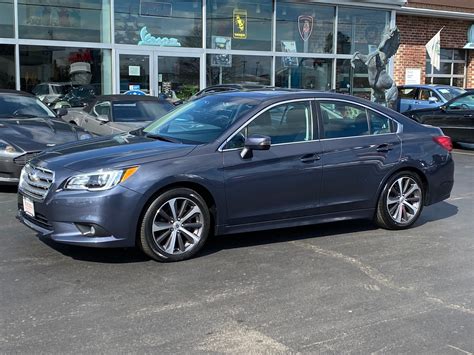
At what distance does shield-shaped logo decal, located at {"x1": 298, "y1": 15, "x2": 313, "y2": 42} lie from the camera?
765 inches

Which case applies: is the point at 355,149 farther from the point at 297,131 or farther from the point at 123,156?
the point at 123,156

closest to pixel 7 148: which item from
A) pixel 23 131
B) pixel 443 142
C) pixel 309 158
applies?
pixel 23 131

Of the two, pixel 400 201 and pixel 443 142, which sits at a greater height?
pixel 443 142

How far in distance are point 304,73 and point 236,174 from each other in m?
14.9

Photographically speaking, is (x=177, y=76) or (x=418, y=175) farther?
(x=177, y=76)

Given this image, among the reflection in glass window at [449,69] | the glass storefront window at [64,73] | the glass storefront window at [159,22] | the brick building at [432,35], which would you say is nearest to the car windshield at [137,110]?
the glass storefront window at [64,73]

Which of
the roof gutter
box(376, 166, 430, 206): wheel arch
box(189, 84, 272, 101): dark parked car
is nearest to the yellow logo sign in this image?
box(189, 84, 272, 101): dark parked car

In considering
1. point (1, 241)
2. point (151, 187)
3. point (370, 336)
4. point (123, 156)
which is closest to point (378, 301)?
point (370, 336)

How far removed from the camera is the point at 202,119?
6031 mm

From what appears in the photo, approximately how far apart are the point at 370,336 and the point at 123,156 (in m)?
2.59

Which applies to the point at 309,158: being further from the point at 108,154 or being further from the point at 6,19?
the point at 6,19

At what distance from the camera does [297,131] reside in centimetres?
597

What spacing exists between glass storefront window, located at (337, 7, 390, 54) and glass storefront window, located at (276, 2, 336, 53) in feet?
1.50

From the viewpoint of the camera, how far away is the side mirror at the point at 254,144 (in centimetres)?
542
